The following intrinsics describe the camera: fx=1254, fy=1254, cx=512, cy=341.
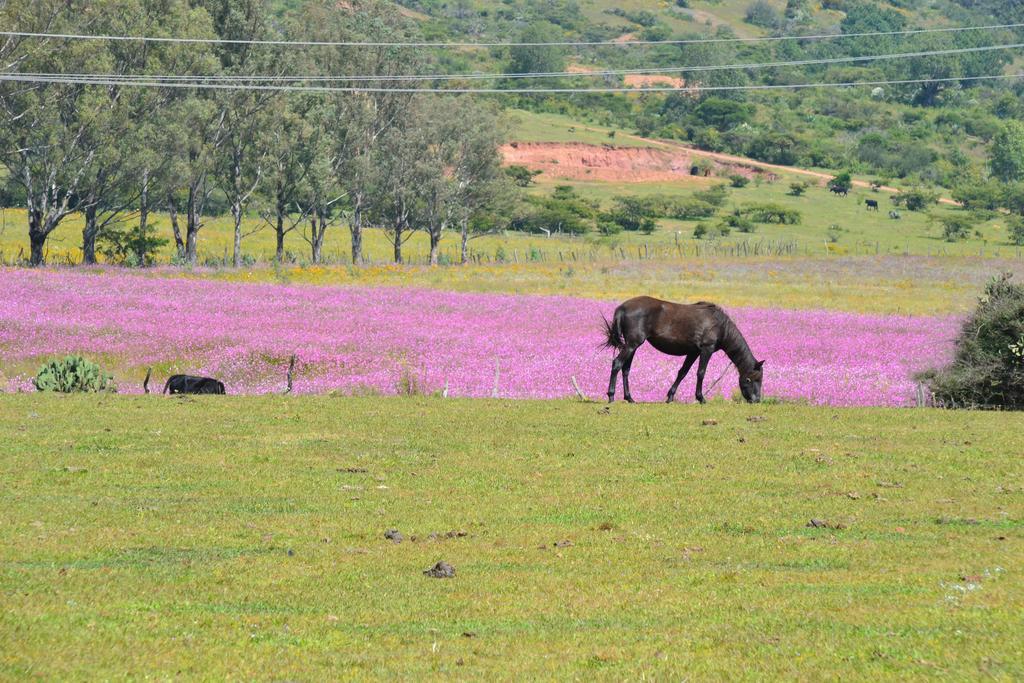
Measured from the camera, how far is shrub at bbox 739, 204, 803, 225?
155875mm

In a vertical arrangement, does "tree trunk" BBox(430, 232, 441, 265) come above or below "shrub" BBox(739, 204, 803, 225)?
below

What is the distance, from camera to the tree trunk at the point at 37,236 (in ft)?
234

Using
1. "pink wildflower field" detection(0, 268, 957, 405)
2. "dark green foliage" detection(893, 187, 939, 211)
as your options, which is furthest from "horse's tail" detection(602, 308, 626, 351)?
"dark green foliage" detection(893, 187, 939, 211)

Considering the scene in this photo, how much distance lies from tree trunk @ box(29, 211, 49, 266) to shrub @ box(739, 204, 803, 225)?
10269 centimetres

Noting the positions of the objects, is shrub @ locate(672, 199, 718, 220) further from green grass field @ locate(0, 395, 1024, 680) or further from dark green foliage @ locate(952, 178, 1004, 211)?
green grass field @ locate(0, 395, 1024, 680)

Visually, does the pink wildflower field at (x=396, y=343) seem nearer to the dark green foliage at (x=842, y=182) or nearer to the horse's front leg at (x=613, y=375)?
the horse's front leg at (x=613, y=375)

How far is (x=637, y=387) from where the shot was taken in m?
31.8

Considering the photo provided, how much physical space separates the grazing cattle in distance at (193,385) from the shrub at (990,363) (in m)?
16.8

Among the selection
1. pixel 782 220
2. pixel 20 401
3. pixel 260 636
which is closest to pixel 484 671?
pixel 260 636

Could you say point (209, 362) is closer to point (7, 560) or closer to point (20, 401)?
point (20, 401)

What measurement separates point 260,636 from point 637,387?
23.0 meters

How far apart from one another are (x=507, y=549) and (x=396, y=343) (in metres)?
25.0

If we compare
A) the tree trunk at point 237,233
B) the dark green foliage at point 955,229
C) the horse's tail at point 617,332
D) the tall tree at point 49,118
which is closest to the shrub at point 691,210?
the dark green foliage at point 955,229

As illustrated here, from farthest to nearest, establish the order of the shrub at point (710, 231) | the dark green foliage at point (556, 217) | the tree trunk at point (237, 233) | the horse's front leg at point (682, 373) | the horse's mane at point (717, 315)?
the dark green foliage at point (556, 217), the shrub at point (710, 231), the tree trunk at point (237, 233), the horse's front leg at point (682, 373), the horse's mane at point (717, 315)
